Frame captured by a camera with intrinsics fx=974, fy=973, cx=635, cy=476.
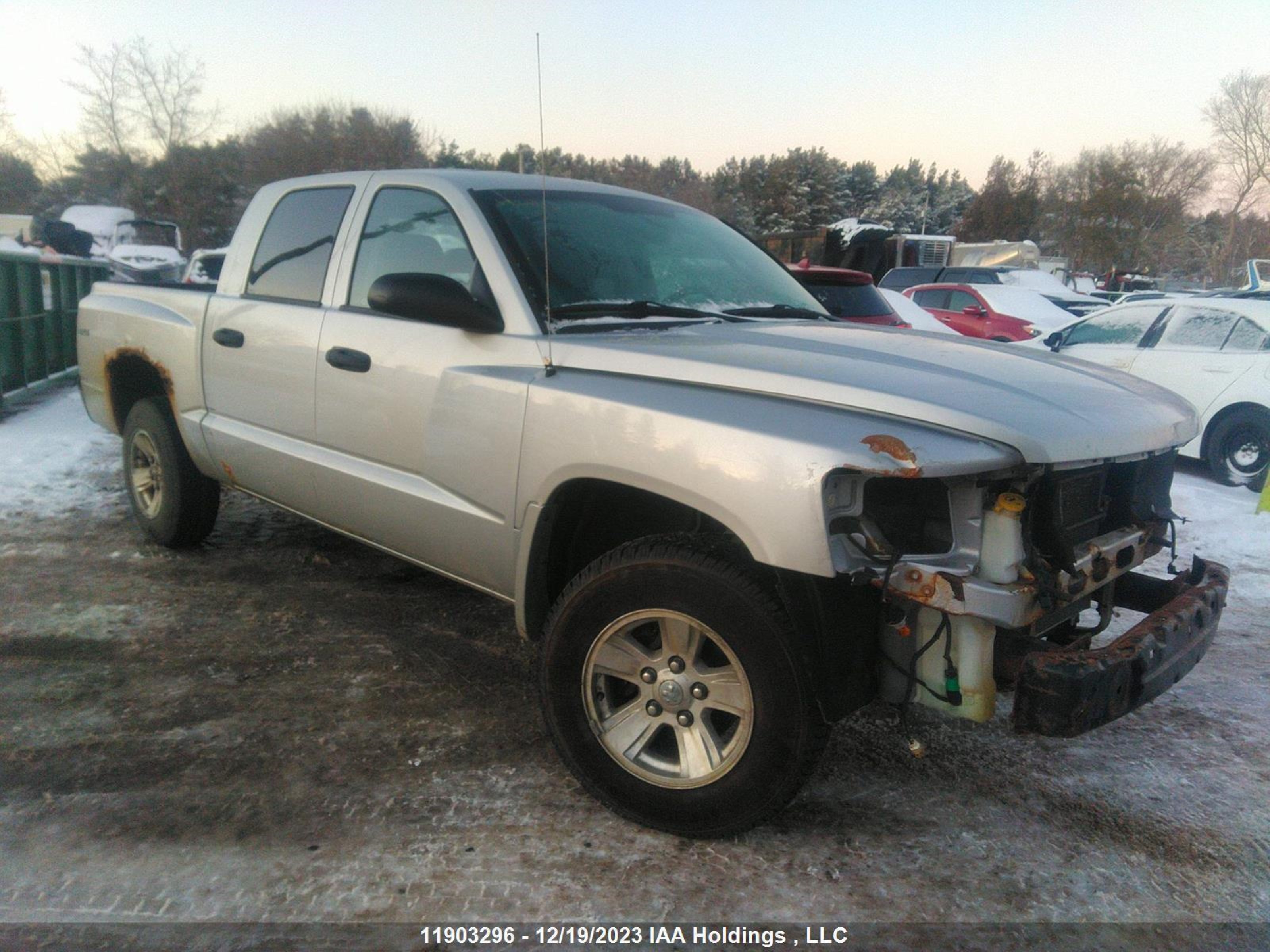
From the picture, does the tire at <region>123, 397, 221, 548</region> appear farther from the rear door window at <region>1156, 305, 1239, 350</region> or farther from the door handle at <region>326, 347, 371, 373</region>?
the rear door window at <region>1156, 305, 1239, 350</region>

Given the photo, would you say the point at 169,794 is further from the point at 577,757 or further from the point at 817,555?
the point at 817,555

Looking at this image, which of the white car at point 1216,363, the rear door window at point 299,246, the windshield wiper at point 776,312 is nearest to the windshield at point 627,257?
the windshield wiper at point 776,312

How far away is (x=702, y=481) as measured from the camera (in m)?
2.42

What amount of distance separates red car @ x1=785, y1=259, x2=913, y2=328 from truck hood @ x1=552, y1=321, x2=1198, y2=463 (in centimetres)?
536

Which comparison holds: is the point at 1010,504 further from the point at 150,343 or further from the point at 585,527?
the point at 150,343

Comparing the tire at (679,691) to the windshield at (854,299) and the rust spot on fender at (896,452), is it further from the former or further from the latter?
the windshield at (854,299)

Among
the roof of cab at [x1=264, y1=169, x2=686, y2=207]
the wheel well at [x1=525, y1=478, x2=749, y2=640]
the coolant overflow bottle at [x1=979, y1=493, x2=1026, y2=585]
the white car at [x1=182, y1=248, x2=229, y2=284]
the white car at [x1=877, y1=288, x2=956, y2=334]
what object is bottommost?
the wheel well at [x1=525, y1=478, x2=749, y2=640]

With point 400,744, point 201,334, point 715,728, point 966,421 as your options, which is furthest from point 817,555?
point 201,334

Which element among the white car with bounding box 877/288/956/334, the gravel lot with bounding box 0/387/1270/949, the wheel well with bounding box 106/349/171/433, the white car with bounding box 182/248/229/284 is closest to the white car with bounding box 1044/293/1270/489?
the white car with bounding box 877/288/956/334

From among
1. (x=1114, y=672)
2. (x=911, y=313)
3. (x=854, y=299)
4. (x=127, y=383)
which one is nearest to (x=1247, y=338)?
(x=854, y=299)

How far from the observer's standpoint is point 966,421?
225cm

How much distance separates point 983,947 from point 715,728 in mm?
820

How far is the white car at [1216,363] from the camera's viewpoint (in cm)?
787

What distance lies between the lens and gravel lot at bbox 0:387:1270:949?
7.94ft
